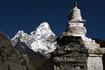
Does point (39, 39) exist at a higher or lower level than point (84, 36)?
higher

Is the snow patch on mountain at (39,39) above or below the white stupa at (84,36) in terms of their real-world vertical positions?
above

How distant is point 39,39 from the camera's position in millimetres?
63406

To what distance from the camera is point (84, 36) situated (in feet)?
26.3

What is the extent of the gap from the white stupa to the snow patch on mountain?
44128 millimetres

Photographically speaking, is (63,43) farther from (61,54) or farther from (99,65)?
(99,65)

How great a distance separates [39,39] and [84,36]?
5561 centimetres

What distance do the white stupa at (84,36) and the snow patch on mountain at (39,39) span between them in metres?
44.1

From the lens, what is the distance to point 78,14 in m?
8.84

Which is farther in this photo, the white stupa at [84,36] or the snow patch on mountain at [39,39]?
the snow patch on mountain at [39,39]

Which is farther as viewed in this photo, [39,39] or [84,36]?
[39,39]

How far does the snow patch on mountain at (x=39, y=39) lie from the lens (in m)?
55.2

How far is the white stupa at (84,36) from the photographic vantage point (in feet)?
23.9

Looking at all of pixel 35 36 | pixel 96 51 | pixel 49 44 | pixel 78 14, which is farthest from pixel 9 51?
pixel 35 36

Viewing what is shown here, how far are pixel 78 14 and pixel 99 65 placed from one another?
245 cm
